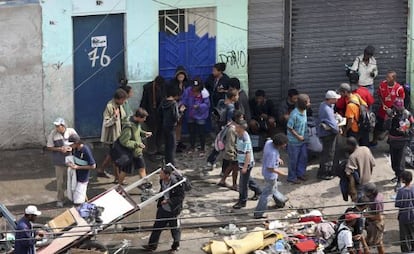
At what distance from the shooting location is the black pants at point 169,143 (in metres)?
19.7

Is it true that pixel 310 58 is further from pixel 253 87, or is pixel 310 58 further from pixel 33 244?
pixel 33 244

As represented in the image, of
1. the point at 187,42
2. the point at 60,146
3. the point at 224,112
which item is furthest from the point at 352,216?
the point at 187,42

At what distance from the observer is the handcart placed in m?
16.2

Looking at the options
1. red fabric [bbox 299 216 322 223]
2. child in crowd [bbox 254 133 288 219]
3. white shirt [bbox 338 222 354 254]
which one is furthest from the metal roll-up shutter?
white shirt [bbox 338 222 354 254]

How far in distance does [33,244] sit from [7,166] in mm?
4750

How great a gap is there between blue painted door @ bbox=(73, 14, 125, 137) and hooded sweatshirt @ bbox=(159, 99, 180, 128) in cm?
163

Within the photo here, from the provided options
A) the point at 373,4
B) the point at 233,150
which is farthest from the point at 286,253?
the point at 373,4

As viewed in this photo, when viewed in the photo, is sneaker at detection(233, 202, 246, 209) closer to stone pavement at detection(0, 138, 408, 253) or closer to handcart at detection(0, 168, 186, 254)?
stone pavement at detection(0, 138, 408, 253)

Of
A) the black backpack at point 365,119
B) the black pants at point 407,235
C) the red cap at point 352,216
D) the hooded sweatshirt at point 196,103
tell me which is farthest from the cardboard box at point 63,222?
the black backpack at point 365,119

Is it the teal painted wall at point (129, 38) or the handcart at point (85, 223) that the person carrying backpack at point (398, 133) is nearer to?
the teal painted wall at point (129, 38)

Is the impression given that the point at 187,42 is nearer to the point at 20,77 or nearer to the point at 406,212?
the point at 20,77

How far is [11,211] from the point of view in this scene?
61.0ft

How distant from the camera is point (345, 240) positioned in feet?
53.6

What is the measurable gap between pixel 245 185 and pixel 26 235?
433 centimetres
